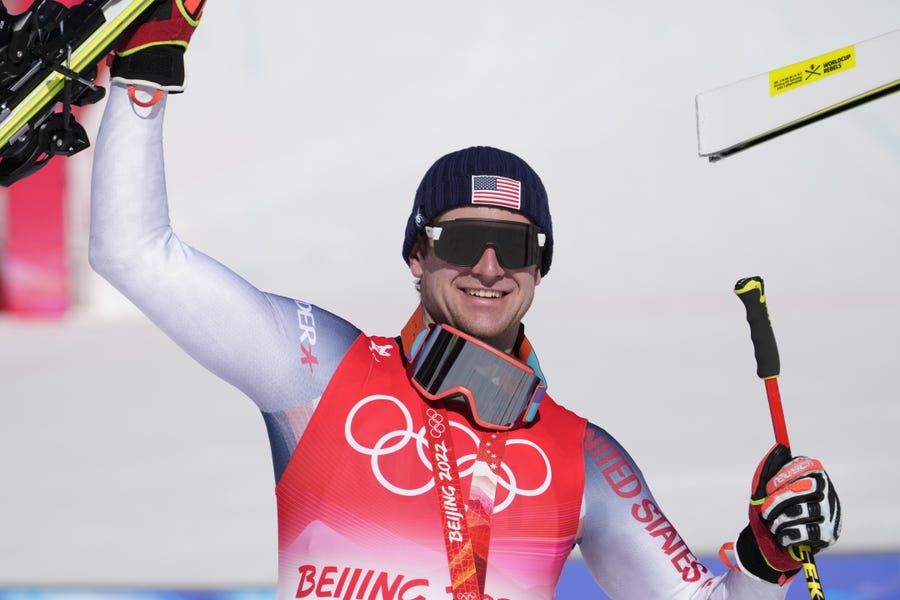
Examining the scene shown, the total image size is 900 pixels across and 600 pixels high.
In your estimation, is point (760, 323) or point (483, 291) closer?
point (760, 323)

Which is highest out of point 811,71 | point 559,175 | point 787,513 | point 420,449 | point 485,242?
point 559,175

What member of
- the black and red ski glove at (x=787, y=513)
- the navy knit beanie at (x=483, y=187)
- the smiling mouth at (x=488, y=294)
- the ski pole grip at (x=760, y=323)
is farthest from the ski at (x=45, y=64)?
the black and red ski glove at (x=787, y=513)

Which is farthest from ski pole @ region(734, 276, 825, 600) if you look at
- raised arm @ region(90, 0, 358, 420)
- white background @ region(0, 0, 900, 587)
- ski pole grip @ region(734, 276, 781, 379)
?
white background @ region(0, 0, 900, 587)

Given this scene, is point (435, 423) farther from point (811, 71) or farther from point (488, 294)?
point (811, 71)

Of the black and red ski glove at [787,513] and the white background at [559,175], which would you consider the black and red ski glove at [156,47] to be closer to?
the black and red ski glove at [787,513]

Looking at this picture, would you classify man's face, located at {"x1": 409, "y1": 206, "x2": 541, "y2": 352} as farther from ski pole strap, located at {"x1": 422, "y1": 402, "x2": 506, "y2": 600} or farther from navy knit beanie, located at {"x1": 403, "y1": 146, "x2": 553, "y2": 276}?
ski pole strap, located at {"x1": 422, "y1": 402, "x2": 506, "y2": 600}

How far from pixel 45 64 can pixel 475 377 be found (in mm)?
991

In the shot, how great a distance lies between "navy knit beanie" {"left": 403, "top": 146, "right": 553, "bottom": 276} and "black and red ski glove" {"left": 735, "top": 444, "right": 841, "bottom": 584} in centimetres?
68

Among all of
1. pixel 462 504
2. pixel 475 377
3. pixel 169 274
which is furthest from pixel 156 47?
pixel 462 504

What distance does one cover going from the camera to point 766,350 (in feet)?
7.54

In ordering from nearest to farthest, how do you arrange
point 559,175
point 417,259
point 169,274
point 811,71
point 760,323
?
point 169,274
point 760,323
point 811,71
point 417,259
point 559,175

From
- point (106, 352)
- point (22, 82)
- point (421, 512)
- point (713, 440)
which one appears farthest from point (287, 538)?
point (106, 352)

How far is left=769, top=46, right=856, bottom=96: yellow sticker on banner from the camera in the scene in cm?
249

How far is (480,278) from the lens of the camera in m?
2.45
